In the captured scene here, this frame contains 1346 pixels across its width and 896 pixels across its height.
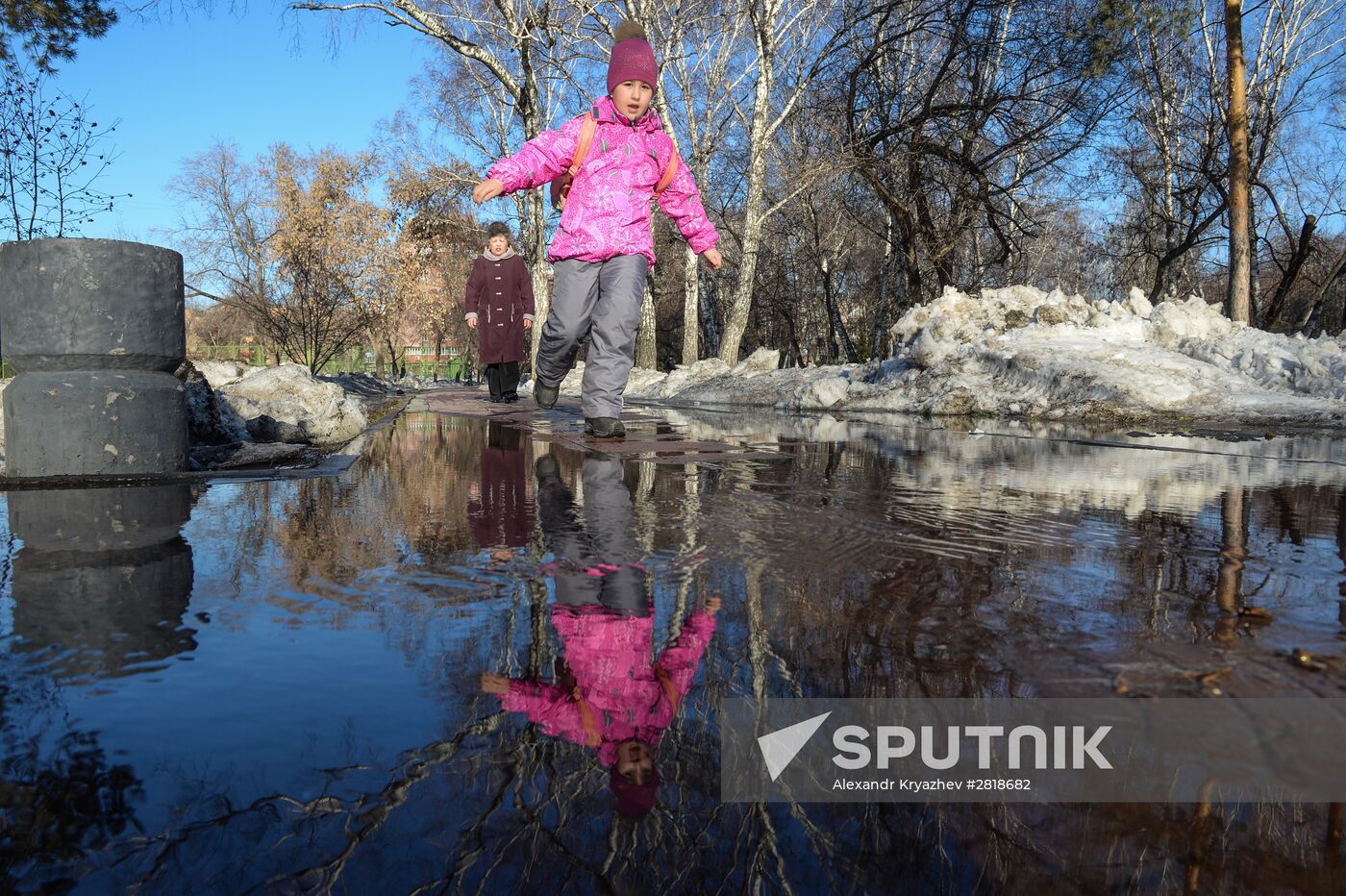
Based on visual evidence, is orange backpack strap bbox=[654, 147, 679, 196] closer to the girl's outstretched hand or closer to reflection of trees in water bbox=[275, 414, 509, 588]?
the girl's outstretched hand

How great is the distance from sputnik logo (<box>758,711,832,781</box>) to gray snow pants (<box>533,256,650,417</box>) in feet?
16.1

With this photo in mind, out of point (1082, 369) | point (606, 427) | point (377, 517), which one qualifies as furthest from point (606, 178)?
point (1082, 369)

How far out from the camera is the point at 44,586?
90.6 inches

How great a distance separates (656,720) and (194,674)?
2.69 feet

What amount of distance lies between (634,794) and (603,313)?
5346mm

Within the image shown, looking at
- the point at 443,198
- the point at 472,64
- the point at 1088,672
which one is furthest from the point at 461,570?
the point at 472,64

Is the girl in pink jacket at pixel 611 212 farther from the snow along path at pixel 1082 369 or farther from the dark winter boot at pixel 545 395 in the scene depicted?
the snow along path at pixel 1082 369

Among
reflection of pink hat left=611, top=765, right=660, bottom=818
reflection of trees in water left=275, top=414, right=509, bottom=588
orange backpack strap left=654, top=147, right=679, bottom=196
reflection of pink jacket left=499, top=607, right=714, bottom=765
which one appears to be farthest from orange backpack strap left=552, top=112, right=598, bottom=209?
reflection of pink hat left=611, top=765, right=660, bottom=818

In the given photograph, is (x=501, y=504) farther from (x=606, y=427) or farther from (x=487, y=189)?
(x=606, y=427)

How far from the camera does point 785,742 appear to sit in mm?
1415

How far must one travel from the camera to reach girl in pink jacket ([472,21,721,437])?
598 centimetres

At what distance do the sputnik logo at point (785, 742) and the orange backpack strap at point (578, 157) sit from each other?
5.10 metres

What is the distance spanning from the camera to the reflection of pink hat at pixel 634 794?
121 cm

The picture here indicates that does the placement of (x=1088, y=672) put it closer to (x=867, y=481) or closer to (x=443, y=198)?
(x=867, y=481)
